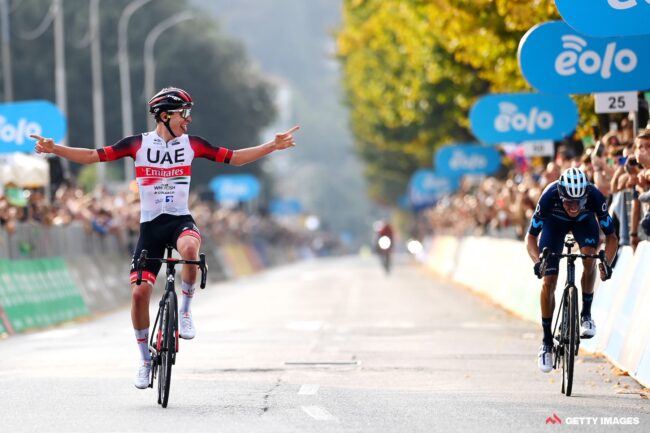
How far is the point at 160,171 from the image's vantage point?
41.6 ft

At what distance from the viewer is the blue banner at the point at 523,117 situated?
1051 inches

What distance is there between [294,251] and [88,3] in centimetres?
2966

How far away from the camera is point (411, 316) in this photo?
2600cm

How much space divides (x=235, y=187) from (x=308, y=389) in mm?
63539

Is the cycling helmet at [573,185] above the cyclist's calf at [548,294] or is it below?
above

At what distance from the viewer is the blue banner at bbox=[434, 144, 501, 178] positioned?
4253 cm

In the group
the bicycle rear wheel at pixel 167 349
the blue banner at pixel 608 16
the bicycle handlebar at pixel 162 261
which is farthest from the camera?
the blue banner at pixel 608 16

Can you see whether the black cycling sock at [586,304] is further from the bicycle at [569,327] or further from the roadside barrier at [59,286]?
the roadside barrier at [59,286]

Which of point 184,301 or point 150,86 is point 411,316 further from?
point 150,86

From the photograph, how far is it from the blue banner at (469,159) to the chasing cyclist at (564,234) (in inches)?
1133

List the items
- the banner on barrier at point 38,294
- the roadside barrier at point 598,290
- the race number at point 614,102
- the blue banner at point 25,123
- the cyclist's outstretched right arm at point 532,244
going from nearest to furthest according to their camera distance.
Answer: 1. the cyclist's outstretched right arm at point 532,244
2. the roadside barrier at point 598,290
3. the race number at point 614,102
4. the banner on barrier at point 38,294
5. the blue banner at point 25,123

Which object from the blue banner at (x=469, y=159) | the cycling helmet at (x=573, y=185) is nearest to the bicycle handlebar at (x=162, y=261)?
the cycling helmet at (x=573, y=185)

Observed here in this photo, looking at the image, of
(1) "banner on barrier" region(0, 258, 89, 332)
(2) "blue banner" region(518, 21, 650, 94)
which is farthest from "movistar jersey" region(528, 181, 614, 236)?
(1) "banner on barrier" region(0, 258, 89, 332)

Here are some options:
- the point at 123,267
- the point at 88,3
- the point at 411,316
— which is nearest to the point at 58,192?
the point at 123,267
